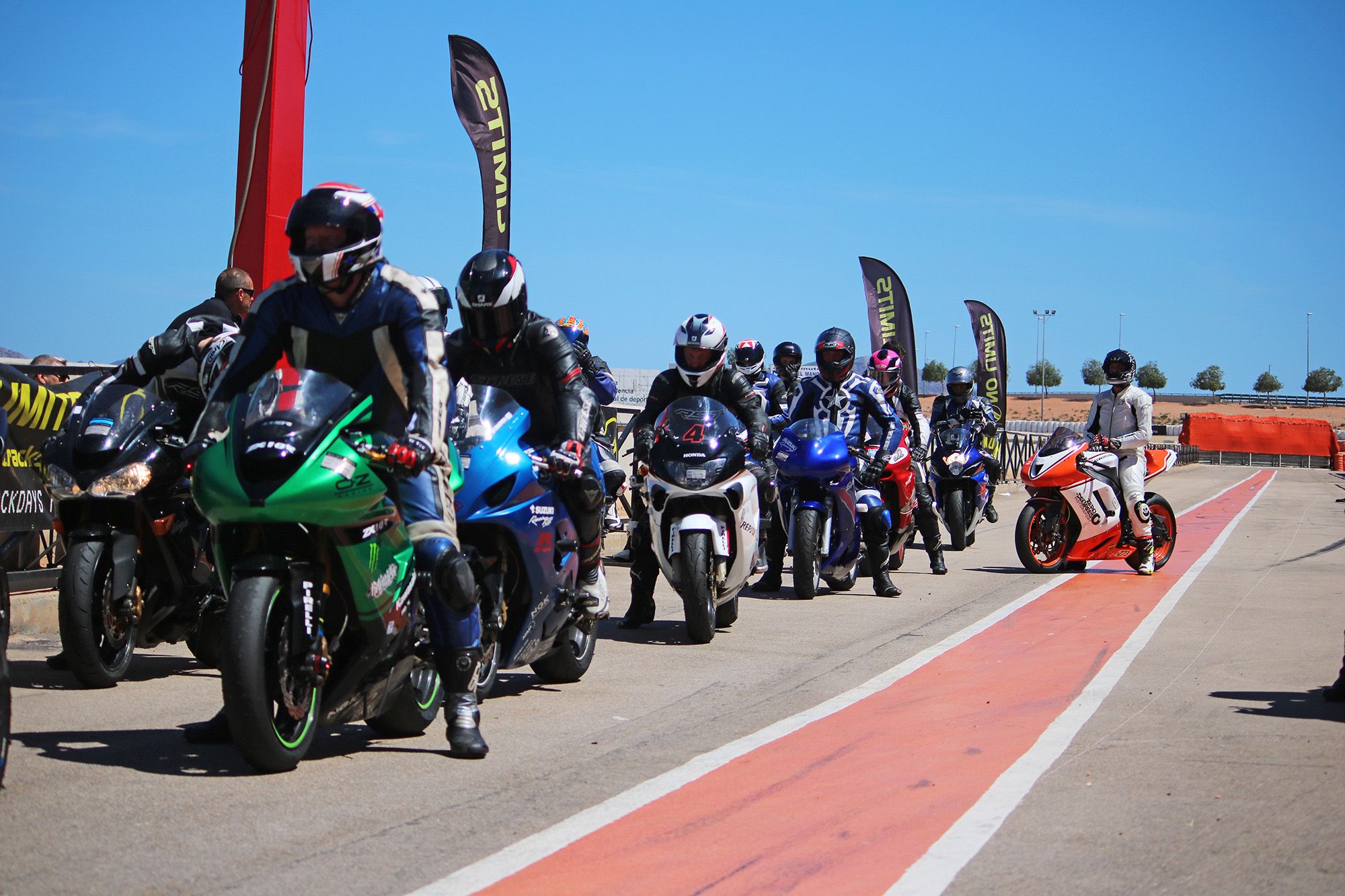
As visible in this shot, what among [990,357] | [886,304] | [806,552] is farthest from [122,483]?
[990,357]

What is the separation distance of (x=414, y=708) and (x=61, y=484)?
246 centimetres

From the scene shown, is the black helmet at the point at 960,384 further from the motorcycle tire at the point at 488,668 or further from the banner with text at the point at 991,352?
the banner with text at the point at 991,352

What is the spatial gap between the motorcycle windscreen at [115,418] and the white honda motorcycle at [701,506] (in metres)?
3.19

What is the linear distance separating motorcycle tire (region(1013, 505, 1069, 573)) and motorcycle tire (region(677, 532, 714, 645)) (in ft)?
20.2

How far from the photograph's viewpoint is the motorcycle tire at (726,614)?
9.63m

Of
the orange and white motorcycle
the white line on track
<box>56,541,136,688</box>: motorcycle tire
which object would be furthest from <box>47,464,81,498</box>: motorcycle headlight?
the orange and white motorcycle

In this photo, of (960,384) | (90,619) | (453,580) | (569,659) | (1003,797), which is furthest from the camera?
(960,384)

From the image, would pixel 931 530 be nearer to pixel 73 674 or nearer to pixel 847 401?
pixel 847 401

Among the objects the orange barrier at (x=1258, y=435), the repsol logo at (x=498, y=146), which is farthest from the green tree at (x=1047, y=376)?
the repsol logo at (x=498, y=146)

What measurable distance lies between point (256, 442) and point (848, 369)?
8.44 m

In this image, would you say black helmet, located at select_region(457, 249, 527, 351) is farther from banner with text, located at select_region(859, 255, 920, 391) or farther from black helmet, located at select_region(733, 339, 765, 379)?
banner with text, located at select_region(859, 255, 920, 391)

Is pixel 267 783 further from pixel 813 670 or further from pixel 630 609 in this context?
pixel 630 609

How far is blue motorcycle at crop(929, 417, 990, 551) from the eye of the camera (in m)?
16.5

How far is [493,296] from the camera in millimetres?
6684
